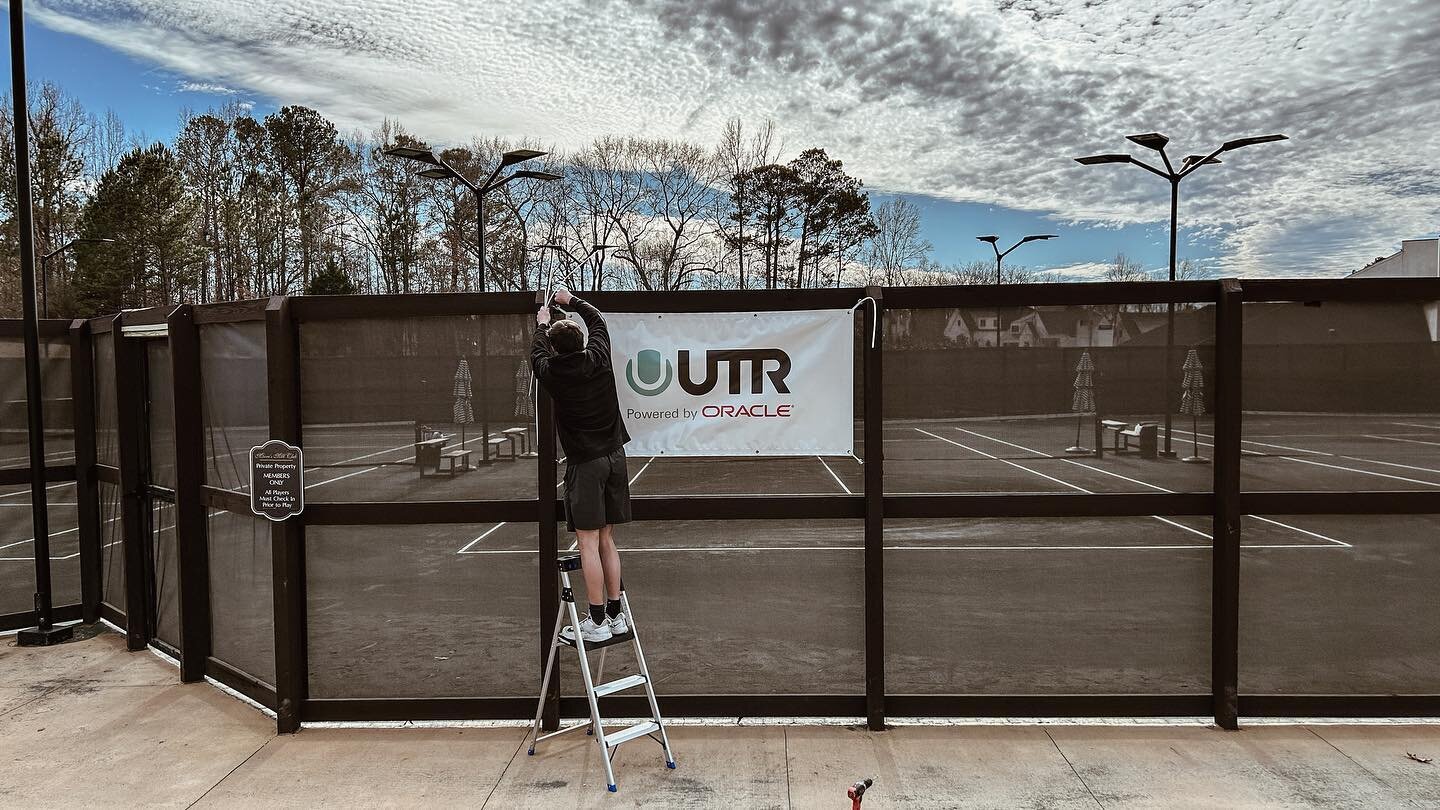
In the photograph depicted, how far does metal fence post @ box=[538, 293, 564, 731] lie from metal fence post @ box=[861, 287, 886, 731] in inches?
72.1

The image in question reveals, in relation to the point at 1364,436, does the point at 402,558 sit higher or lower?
lower

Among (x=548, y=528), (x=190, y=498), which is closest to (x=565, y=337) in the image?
(x=548, y=528)

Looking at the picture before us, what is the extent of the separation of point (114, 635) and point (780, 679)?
18.8 ft

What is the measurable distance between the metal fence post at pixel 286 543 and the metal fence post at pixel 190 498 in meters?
0.95

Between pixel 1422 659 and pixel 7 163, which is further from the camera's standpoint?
pixel 7 163

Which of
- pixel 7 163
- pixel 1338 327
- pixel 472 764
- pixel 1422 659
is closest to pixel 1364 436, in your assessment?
pixel 1338 327

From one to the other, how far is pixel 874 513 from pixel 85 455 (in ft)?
22.1

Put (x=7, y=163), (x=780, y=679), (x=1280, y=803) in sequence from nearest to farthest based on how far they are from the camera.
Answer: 1. (x=1280, y=803)
2. (x=780, y=679)
3. (x=7, y=163)

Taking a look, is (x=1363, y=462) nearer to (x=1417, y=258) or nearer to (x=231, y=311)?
(x=231, y=311)

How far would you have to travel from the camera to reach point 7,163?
38.2 m

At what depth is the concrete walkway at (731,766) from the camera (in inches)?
165

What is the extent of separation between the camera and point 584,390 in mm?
4512

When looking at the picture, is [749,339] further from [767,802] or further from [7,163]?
[7,163]

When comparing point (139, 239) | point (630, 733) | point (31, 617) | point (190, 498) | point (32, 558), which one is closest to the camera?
point (630, 733)
